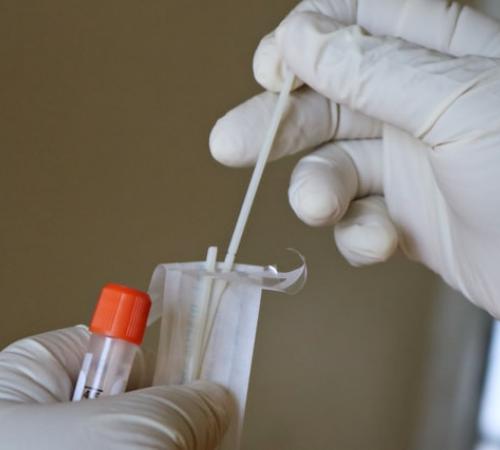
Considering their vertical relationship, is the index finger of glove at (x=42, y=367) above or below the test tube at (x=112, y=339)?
below

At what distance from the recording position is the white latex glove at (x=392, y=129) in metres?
0.62

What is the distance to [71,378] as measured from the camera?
26.3 inches

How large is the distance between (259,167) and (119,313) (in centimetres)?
18

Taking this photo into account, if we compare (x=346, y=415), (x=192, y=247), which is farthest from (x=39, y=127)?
(x=346, y=415)

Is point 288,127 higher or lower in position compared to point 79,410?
higher

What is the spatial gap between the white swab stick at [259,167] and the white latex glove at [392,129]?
0.4 inches

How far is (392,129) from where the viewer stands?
74 centimetres

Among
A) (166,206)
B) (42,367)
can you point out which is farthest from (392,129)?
(166,206)

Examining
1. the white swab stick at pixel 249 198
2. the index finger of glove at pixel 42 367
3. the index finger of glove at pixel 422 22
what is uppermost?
the index finger of glove at pixel 422 22

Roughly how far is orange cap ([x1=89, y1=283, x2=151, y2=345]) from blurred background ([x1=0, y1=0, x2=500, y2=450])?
51 cm

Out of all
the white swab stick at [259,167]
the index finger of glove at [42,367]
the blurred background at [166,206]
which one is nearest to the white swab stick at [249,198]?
the white swab stick at [259,167]

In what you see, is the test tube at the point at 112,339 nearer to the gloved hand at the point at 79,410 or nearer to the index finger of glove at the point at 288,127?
the gloved hand at the point at 79,410

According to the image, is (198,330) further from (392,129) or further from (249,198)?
(392,129)

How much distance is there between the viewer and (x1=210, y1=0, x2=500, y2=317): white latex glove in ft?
2.05
